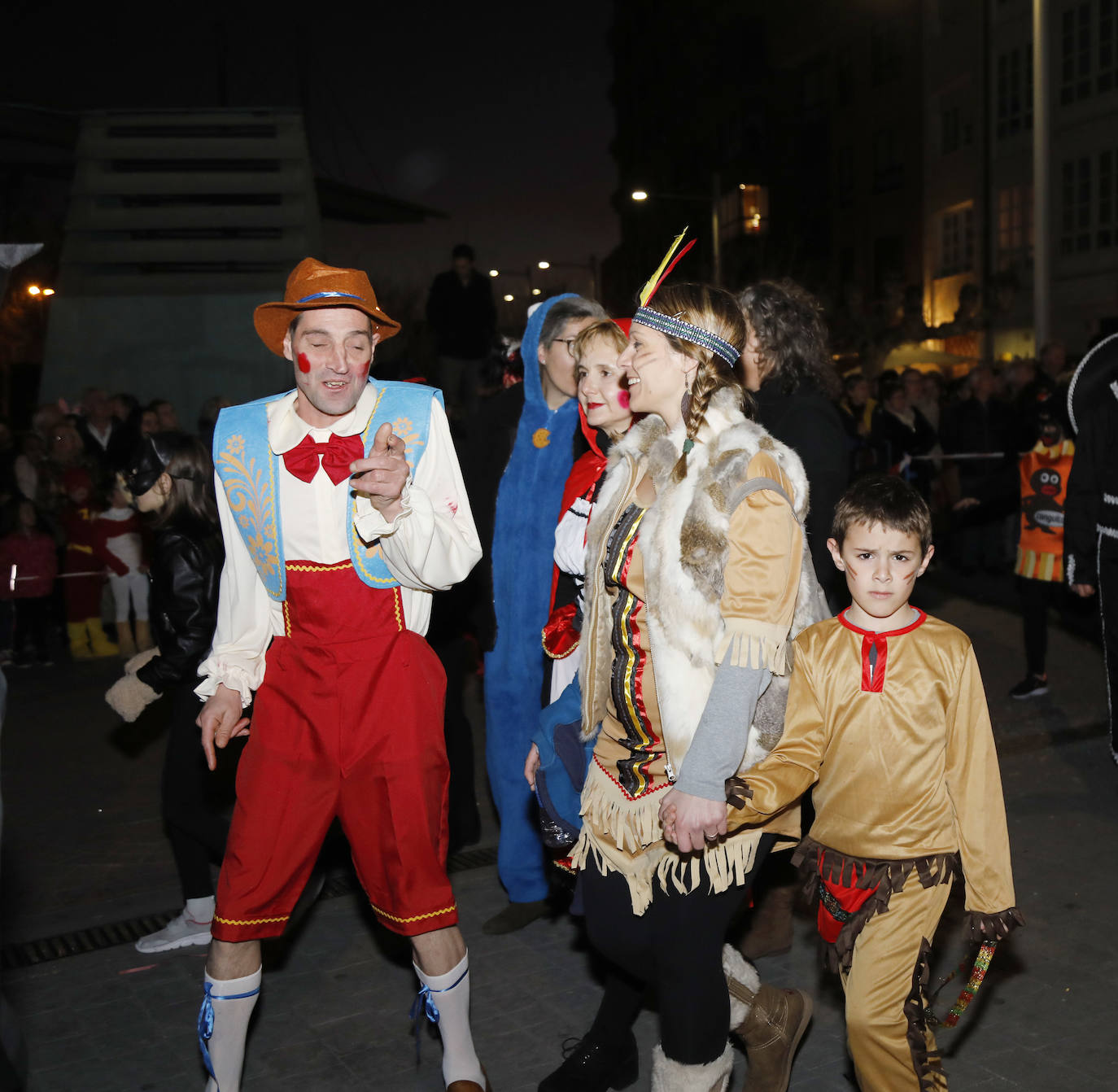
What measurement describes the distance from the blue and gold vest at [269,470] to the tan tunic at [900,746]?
3.79 ft

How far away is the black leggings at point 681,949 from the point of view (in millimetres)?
2873

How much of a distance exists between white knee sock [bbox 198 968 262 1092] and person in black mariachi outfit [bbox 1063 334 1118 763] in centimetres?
445

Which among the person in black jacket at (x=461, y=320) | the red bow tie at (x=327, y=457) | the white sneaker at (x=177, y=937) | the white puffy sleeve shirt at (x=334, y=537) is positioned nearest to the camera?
the white puffy sleeve shirt at (x=334, y=537)

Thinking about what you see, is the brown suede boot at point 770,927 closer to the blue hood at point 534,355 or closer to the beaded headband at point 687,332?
the blue hood at point 534,355

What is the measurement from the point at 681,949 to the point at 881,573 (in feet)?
3.40

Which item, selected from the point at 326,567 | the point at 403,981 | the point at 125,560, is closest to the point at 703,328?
the point at 326,567

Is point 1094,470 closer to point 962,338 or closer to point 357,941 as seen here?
point 357,941

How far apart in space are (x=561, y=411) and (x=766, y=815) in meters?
2.07

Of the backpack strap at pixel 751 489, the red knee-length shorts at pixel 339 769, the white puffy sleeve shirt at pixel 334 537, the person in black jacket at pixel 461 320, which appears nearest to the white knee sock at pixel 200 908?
the red knee-length shorts at pixel 339 769

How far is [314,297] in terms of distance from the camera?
325 centimetres

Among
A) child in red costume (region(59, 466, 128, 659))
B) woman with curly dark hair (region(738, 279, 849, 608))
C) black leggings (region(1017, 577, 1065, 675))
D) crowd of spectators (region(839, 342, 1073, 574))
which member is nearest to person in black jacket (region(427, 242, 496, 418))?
child in red costume (region(59, 466, 128, 659))

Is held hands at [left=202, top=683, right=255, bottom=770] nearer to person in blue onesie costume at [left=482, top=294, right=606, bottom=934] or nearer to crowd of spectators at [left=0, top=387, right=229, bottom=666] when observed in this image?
person in blue onesie costume at [left=482, top=294, right=606, bottom=934]

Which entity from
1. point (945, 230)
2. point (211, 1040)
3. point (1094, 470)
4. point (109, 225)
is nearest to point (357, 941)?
point (211, 1040)

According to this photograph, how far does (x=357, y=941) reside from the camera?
4637 millimetres
